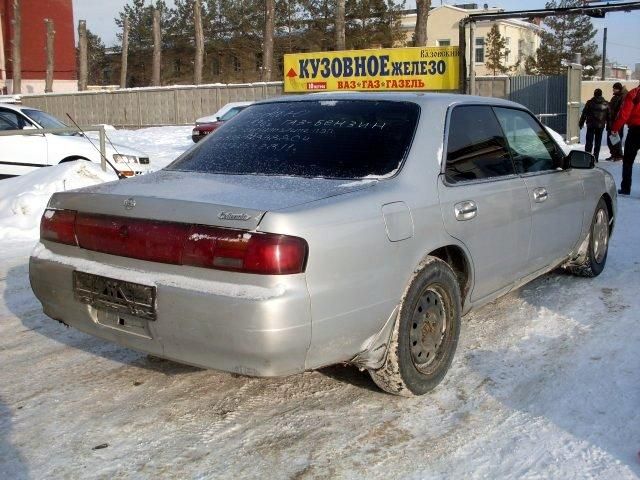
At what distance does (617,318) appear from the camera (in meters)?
4.76

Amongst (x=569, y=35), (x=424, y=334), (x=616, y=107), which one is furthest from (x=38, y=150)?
(x=569, y=35)

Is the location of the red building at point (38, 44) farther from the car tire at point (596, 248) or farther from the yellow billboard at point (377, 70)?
the car tire at point (596, 248)

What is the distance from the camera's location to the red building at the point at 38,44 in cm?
4603

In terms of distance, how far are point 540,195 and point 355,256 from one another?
205 centimetres

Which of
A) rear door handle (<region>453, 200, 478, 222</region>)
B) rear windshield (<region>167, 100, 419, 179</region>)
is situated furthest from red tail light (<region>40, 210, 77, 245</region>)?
rear door handle (<region>453, 200, 478, 222</region>)

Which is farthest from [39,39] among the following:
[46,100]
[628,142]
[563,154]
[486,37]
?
[563,154]

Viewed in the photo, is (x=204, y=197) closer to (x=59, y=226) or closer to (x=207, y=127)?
(x=59, y=226)

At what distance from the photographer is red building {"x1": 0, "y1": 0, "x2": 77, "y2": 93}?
4603cm

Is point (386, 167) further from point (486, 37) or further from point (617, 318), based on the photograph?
point (486, 37)

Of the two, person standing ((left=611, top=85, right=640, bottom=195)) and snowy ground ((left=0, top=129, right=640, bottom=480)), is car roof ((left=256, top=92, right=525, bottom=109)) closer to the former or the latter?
snowy ground ((left=0, top=129, right=640, bottom=480))

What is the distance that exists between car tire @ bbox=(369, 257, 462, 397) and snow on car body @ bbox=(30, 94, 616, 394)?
10mm

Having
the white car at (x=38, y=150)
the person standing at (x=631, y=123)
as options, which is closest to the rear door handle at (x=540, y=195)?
the person standing at (x=631, y=123)

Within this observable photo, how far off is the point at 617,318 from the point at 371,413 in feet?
7.38

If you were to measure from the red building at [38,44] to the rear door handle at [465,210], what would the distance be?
151ft
